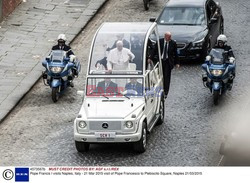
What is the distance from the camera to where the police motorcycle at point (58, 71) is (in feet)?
73.7

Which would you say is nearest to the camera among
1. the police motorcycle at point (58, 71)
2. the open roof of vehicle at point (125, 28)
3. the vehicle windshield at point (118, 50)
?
the vehicle windshield at point (118, 50)

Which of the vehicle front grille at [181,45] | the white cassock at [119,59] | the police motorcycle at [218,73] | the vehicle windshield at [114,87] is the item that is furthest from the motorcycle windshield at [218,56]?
the vehicle windshield at [114,87]

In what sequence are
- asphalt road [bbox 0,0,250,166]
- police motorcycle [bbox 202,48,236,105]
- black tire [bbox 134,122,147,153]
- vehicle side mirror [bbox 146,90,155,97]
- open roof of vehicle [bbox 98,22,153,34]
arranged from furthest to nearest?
police motorcycle [bbox 202,48,236,105], open roof of vehicle [bbox 98,22,153,34], vehicle side mirror [bbox 146,90,155,97], black tire [bbox 134,122,147,153], asphalt road [bbox 0,0,250,166]

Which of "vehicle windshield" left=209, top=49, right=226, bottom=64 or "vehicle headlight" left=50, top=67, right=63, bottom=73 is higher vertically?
"vehicle windshield" left=209, top=49, right=226, bottom=64

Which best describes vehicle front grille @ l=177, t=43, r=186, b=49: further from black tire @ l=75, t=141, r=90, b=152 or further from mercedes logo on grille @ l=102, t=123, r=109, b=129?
mercedes logo on grille @ l=102, t=123, r=109, b=129

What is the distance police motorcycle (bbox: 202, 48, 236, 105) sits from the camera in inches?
867

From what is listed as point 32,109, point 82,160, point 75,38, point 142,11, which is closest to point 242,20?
point 142,11

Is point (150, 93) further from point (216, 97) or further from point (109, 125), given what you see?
point (216, 97)

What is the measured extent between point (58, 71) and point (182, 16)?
5.19 metres

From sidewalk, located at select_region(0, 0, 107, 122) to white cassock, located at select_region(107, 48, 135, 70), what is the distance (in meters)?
3.24

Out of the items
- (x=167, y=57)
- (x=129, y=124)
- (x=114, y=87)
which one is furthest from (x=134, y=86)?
(x=167, y=57)

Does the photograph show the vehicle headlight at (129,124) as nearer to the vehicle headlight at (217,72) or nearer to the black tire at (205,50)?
the vehicle headlight at (217,72)

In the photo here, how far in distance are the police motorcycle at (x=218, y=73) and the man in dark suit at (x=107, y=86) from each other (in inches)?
135

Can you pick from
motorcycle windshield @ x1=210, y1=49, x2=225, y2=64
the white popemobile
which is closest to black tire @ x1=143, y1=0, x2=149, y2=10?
motorcycle windshield @ x1=210, y1=49, x2=225, y2=64
